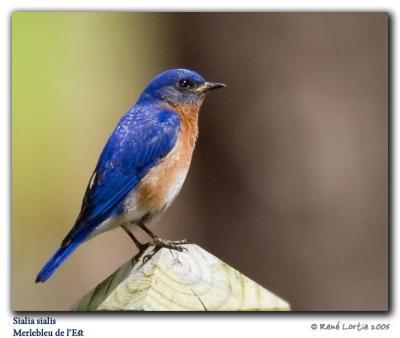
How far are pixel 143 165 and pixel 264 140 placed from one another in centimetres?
137

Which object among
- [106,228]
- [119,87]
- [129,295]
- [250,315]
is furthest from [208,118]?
[129,295]

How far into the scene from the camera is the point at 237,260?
254 inches

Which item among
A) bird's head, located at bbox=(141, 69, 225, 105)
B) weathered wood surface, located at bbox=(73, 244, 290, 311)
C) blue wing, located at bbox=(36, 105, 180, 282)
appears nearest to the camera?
weathered wood surface, located at bbox=(73, 244, 290, 311)

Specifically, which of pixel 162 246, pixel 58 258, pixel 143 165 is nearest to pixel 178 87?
pixel 143 165

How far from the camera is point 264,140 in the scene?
638cm

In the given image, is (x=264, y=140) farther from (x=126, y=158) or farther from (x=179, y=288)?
(x=179, y=288)

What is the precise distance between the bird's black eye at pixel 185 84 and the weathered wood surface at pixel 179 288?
6.09 ft

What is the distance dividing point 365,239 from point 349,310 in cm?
59

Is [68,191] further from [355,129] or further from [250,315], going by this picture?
[250,315]

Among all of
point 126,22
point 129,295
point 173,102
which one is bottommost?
point 129,295

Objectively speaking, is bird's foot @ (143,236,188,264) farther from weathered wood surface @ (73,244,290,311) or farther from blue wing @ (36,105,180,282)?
blue wing @ (36,105,180,282)

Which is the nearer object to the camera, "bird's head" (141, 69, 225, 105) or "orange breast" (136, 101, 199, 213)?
"orange breast" (136, 101, 199, 213)

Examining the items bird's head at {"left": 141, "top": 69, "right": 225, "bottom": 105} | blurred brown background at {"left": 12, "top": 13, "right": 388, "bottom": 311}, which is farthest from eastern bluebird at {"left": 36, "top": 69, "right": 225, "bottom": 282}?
blurred brown background at {"left": 12, "top": 13, "right": 388, "bottom": 311}

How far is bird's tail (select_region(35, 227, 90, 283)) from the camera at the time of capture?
4.60 m
